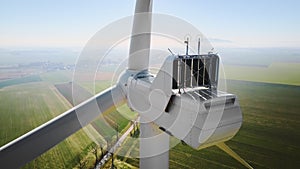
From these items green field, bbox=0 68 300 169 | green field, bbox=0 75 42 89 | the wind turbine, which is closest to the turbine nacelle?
the wind turbine

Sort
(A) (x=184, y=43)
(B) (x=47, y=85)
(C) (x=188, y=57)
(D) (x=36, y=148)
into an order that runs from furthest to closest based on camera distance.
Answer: (B) (x=47, y=85), (D) (x=36, y=148), (A) (x=184, y=43), (C) (x=188, y=57)

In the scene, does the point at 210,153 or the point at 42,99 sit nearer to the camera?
the point at 42,99

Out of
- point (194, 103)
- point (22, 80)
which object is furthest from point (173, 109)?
point (22, 80)

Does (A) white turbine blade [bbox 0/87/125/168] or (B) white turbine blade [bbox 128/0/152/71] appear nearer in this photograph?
(A) white turbine blade [bbox 0/87/125/168]

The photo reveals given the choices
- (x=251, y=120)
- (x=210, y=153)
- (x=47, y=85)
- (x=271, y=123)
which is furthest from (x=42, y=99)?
(x=271, y=123)

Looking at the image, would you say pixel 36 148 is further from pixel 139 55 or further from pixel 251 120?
pixel 251 120

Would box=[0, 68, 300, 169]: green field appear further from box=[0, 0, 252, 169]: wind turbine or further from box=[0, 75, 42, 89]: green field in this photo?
box=[0, 0, 252, 169]: wind turbine

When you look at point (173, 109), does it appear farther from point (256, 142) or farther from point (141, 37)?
point (256, 142)
